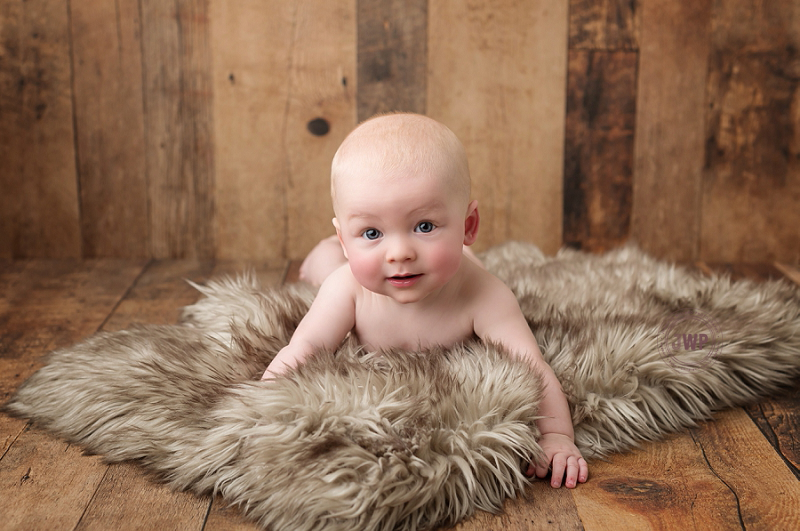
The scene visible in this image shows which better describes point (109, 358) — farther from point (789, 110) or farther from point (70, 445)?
point (789, 110)

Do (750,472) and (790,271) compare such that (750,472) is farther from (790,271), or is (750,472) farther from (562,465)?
(790,271)

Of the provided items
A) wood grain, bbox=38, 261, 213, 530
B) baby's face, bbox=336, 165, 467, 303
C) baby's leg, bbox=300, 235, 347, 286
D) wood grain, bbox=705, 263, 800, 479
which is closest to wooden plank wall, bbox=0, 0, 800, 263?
baby's leg, bbox=300, 235, 347, 286

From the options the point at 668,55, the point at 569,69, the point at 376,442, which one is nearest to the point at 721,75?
the point at 668,55

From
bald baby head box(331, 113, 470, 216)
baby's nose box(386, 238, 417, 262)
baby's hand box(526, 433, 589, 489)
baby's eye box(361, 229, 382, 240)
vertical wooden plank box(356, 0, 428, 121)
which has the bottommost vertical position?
baby's hand box(526, 433, 589, 489)

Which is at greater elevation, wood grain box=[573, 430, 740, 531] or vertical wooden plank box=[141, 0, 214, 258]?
vertical wooden plank box=[141, 0, 214, 258]

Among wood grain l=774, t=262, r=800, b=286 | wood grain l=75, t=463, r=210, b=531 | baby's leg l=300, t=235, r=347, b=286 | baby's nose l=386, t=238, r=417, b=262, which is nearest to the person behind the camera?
wood grain l=75, t=463, r=210, b=531

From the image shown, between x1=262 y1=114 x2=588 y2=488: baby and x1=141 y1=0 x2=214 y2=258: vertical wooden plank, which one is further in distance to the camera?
x1=141 y1=0 x2=214 y2=258: vertical wooden plank

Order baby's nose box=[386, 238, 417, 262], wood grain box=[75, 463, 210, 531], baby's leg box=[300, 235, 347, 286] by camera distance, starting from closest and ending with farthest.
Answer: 1. wood grain box=[75, 463, 210, 531]
2. baby's nose box=[386, 238, 417, 262]
3. baby's leg box=[300, 235, 347, 286]

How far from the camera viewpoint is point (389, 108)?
6.45 feet

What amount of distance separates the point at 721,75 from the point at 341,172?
4.59 feet

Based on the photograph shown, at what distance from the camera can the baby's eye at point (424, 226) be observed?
935 mm

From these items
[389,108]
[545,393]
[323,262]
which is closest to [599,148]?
[389,108]

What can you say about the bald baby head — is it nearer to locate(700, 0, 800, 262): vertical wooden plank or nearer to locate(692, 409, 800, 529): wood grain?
locate(692, 409, 800, 529): wood grain

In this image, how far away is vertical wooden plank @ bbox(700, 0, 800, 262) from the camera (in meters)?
1.92
